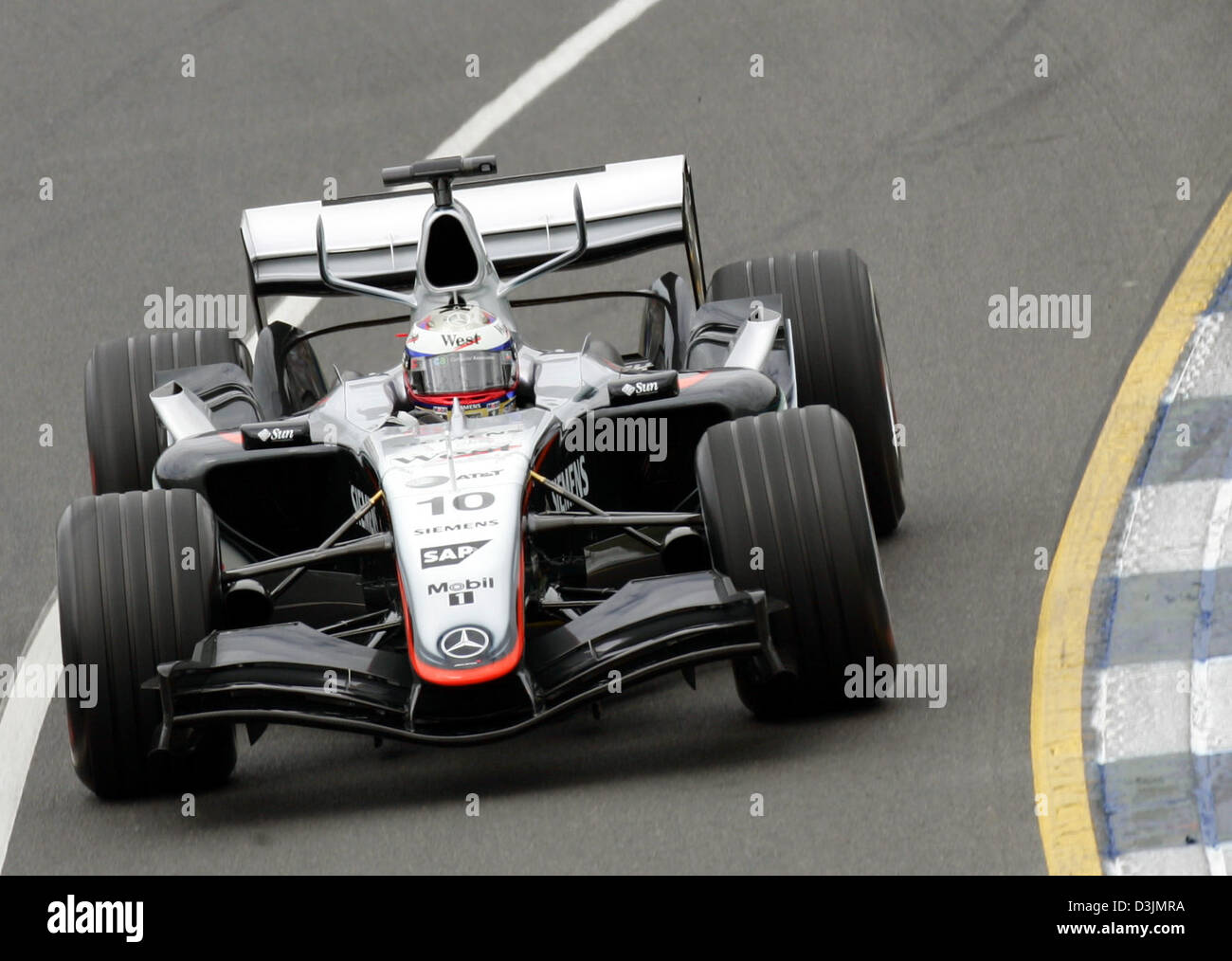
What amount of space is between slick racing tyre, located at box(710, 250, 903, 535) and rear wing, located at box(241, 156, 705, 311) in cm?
45

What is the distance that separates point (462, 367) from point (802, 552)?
5.62 ft

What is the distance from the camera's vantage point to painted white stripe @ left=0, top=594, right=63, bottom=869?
28.5 feet

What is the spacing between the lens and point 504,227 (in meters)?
10.8

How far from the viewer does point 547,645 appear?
8.01 meters

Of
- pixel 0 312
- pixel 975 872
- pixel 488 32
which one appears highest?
pixel 488 32

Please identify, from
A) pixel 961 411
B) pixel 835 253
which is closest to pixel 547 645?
pixel 835 253

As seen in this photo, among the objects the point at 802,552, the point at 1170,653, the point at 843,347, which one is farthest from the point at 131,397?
the point at 1170,653

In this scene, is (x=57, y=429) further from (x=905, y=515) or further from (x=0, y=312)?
(x=905, y=515)

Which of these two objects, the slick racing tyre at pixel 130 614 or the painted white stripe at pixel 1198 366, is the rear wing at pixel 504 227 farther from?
the slick racing tyre at pixel 130 614

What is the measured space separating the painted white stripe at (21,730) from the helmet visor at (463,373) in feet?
5.33

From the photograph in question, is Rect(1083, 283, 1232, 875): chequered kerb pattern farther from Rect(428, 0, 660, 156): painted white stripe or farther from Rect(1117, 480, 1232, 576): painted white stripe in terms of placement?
Rect(428, 0, 660, 156): painted white stripe

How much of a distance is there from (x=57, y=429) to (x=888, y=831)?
6696 millimetres

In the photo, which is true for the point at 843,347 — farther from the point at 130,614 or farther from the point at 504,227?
the point at 130,614
